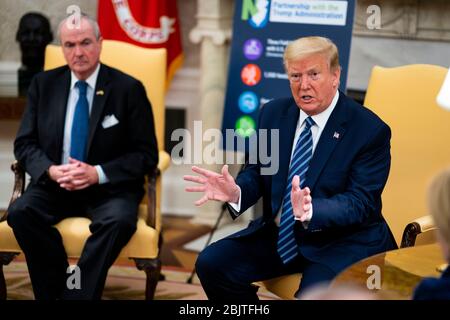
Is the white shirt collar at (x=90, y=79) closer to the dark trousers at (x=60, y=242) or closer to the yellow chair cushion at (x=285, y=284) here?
the dark trousers at (x=60, y=242)

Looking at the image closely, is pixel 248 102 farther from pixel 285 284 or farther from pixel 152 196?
pixel 285 284

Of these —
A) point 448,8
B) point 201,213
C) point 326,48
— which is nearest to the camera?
point 326,48

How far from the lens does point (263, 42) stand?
4723 millimetres

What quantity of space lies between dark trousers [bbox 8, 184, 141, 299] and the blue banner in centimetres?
127

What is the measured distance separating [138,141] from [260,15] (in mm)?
1299

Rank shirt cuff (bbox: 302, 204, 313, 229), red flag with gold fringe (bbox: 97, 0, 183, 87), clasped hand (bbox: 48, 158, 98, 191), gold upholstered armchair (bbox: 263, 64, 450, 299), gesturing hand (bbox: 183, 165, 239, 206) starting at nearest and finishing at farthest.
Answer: shirt cuff (bbox: 302, 204, 313, 229) → gesturing hand (bbox: 183, 165, 239, 206) → gold upholstered armchair (bbox: 263, 64, 450, 299) → clasped hand (bbox: 48, 158, 98, 191) → red flag with gold fringe (bbox: 97, 0, 183, 87)

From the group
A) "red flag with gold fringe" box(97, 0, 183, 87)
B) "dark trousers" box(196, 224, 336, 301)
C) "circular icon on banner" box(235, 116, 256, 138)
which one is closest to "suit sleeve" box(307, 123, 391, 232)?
"dark trousers" box(196, 224, 336, 301)

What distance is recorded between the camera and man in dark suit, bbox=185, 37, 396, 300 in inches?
117

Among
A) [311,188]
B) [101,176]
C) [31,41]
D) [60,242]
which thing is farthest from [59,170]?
[31,41]

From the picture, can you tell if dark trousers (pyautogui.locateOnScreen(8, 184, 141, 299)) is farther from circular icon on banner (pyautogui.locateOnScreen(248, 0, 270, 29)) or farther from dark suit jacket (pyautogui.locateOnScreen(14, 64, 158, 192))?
circular icon on banner (pyautogui.locateOnScreen(248, 0, 270, 29))

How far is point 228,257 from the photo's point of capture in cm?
315

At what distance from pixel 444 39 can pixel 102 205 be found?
227cm

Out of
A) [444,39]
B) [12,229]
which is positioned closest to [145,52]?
[12,229]

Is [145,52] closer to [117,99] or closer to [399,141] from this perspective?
[117,99]
